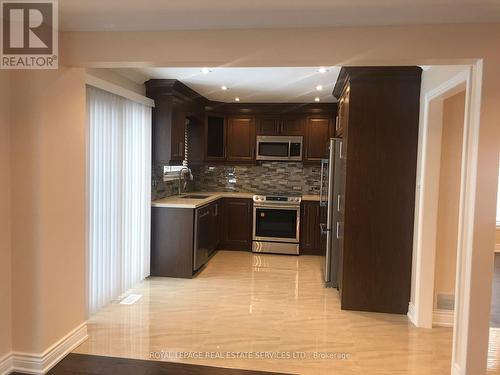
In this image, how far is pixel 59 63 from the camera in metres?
2.59

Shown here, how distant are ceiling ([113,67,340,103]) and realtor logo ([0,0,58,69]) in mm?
1266

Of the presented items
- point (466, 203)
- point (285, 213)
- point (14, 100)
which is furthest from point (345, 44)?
point (285, 213)

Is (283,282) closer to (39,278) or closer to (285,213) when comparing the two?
(285,213)

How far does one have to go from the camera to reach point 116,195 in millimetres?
3887

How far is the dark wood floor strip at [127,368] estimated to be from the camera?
102 inches

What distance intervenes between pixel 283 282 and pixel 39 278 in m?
2.85

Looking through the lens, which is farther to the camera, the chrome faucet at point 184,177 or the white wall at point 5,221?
the chrome faucet at point 184,177

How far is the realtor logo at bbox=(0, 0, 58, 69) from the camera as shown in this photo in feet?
7.45

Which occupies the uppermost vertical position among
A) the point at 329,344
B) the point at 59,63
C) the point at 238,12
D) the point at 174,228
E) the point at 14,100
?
the point at 238,12

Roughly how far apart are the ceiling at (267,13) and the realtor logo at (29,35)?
0.41 feet

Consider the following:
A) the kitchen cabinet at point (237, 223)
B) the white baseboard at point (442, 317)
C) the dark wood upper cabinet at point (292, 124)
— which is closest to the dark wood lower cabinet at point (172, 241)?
the kitchen cabinet at point (237, 223)

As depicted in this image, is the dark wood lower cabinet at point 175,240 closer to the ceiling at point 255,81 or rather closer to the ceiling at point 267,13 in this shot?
the ceiling at point 255,81

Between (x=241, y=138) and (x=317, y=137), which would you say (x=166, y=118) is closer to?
(x=241, y=138)

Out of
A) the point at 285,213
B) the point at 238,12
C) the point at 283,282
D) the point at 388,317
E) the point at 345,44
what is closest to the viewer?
the point at 238,12
